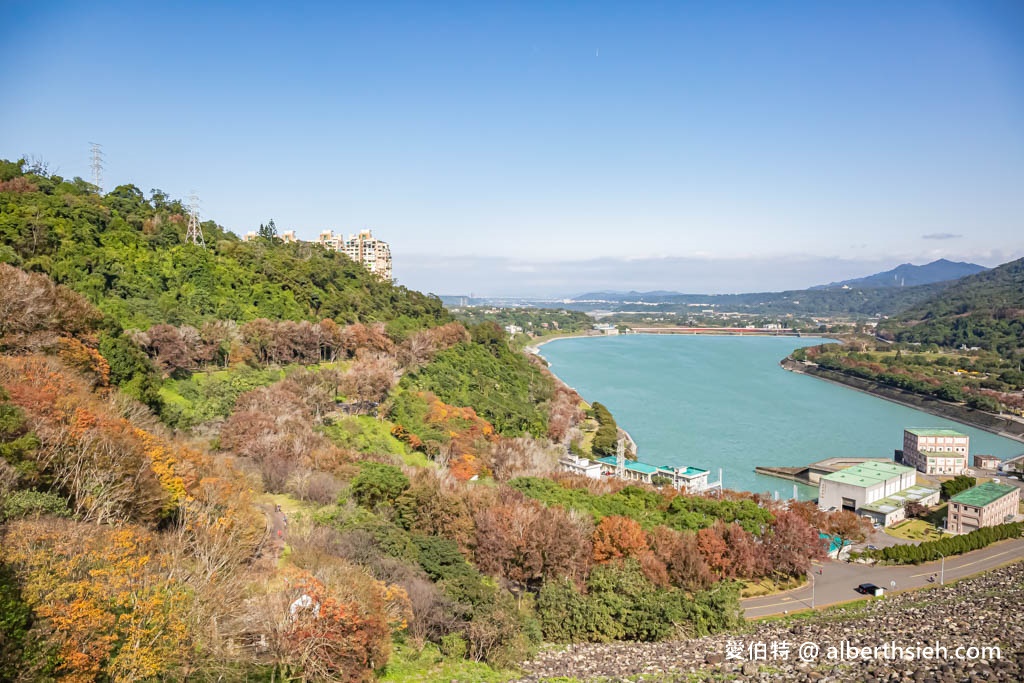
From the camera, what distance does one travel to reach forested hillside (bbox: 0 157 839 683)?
14.2 feet

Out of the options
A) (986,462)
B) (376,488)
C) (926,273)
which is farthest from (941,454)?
(926,273)

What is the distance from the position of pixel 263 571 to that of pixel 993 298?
69552 millimetres

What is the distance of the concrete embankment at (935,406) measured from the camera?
2692 cm

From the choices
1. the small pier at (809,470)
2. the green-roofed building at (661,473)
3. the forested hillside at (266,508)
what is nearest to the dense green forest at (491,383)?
the forested hillside at (266,508)

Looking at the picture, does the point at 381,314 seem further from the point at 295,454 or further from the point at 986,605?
the point at 986,605

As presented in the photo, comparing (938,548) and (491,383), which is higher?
(491,383)

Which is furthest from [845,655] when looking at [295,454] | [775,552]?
[295,454]

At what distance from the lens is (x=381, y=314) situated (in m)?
23.5

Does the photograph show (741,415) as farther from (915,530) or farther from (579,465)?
(579,465)

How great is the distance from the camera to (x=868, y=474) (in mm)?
17062

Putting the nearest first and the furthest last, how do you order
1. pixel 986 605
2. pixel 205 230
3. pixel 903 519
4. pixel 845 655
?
1. pixel 845 655
2. pixel 986 605
3. pixel 903 519
4. pixel 205 230

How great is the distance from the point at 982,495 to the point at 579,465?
9996 millimetres

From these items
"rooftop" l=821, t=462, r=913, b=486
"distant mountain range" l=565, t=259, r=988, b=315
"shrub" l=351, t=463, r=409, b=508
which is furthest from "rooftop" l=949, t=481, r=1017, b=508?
"distant mountain range" l=565, t=259, r=988, b=315

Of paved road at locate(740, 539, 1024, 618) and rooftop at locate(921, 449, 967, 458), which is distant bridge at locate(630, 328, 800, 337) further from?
paved road at locate(740, 539, 1024, 618)
